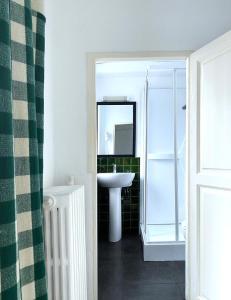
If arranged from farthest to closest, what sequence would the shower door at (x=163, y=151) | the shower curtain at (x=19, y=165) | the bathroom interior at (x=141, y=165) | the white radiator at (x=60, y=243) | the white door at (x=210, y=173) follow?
the shower door at (x=163, y=151)
the bathroom interior at (x=141, y=165)
the white door at (x=210, y=173)
the white radiator at (x=60, y=243)
the shower curtain at (x=19, y=165)

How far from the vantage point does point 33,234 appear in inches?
36.1

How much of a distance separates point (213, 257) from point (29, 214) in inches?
59.2

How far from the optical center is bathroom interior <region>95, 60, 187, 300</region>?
2963 millimetres

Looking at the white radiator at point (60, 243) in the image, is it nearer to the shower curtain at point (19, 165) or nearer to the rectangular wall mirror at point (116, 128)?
the shower curtain at point (19, 165)

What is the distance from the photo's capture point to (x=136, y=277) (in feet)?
8.21

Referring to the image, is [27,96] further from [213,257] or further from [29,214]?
[213,257]

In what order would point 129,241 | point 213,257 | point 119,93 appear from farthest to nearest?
point 119,93 < point 129,241 < point 213,257

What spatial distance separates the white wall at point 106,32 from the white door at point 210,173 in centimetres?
26

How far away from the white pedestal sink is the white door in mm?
1438

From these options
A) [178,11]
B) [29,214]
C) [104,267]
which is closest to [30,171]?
[29,214]

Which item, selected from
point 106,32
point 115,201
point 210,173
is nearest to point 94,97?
point 106,32

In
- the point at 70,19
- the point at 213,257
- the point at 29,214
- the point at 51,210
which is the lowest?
the point at 213,257

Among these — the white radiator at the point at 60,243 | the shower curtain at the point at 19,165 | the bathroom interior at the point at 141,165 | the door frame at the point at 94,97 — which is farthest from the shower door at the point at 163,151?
the shower curtain at the point at 19,165

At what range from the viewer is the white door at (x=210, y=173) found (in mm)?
1739
